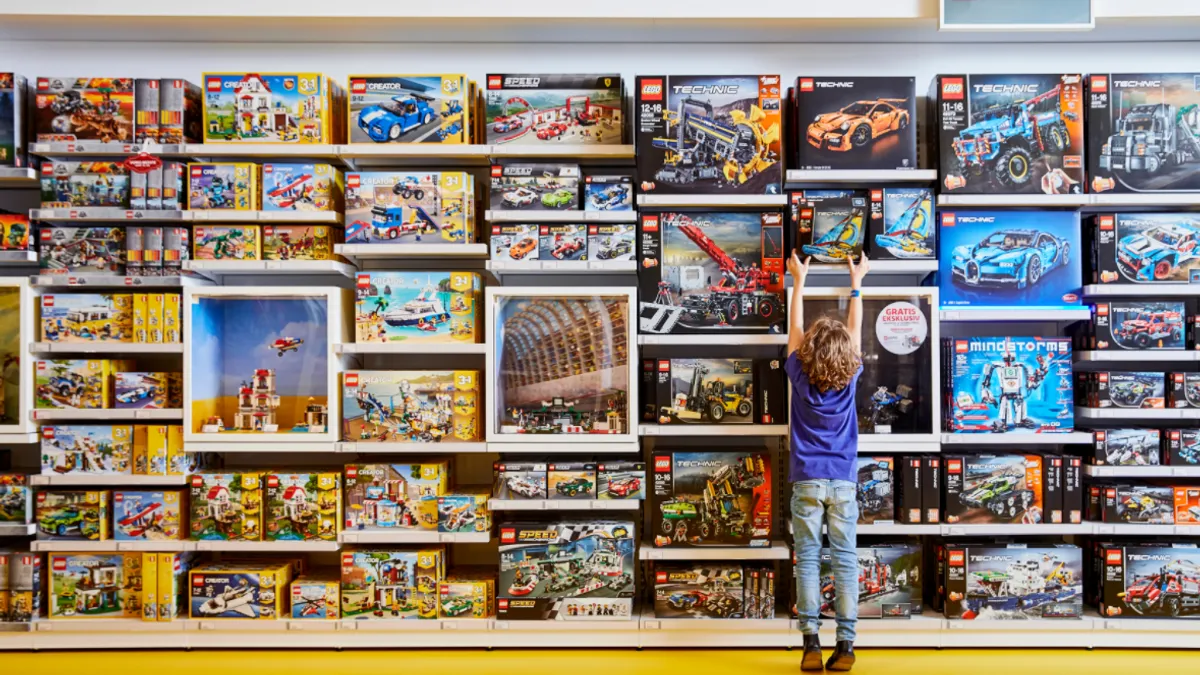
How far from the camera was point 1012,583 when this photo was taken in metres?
3.85

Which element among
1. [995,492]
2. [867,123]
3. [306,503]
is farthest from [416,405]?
[995,492]

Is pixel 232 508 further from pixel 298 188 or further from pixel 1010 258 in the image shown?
pixel 1010 258

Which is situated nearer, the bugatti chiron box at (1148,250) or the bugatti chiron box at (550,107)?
the bugatti chiron box at (1148,250)

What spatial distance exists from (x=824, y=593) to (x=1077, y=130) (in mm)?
2607

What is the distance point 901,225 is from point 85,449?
4.22 meters

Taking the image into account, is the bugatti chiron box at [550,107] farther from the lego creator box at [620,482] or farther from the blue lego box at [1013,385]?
the blue lego box at [1013,385]

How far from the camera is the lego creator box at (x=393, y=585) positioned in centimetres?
390

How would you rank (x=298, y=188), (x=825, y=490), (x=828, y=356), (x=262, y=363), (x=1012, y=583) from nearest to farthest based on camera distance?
1. (x=828, y=356)
2. (x=825, y=490)
3. (x=1012, y=583)
4. (x=298, y=188)
5. (x=262, y=363)

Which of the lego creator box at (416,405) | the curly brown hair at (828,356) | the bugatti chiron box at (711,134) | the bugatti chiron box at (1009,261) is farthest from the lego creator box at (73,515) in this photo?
the bugatti chiron box at (1009,261)

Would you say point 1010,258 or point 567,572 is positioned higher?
point 1010,258

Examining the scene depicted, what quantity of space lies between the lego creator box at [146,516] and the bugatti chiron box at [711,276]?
2.54 m

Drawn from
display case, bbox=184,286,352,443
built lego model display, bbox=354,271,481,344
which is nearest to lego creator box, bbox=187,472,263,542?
display case, bbox=184,286,352,443

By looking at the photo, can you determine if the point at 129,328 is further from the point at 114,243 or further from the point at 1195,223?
the point at 1195,223

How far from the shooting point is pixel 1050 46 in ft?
14.4
